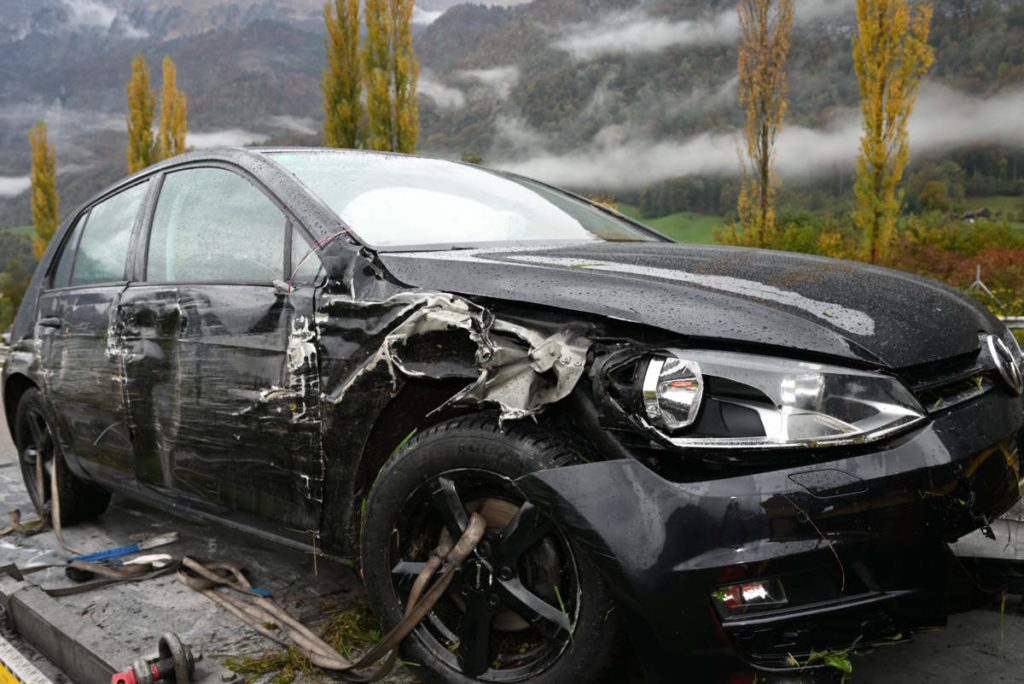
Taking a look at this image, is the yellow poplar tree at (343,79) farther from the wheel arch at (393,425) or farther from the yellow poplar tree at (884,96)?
the wheel arch at (393,425)

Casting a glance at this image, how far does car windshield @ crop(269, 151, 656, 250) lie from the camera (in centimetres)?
→ 264

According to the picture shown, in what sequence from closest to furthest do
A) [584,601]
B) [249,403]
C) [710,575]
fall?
[710,575]
[584,601]
[249,403]

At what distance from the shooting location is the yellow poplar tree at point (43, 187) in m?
40.1

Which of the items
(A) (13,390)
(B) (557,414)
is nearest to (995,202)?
(A) (13,390)

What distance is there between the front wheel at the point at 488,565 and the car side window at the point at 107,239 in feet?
6.08

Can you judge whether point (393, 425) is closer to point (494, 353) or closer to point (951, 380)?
point (494, 353)

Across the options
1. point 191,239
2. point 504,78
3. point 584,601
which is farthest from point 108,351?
point 504,78

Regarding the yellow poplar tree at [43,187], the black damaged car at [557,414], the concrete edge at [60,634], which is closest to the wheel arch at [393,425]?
the black damaged car at [557,414]

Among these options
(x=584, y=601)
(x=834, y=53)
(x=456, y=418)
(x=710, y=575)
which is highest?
(x=834, y=53)

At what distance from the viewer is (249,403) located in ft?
8.51

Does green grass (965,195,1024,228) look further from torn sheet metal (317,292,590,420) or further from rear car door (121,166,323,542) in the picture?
torn sheet metal (317,292,590,420)

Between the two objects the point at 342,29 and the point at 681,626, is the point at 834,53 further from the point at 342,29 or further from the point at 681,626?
the point at 681,626

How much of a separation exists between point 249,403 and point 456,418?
2.67 ft

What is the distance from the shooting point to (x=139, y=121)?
33.2 m
